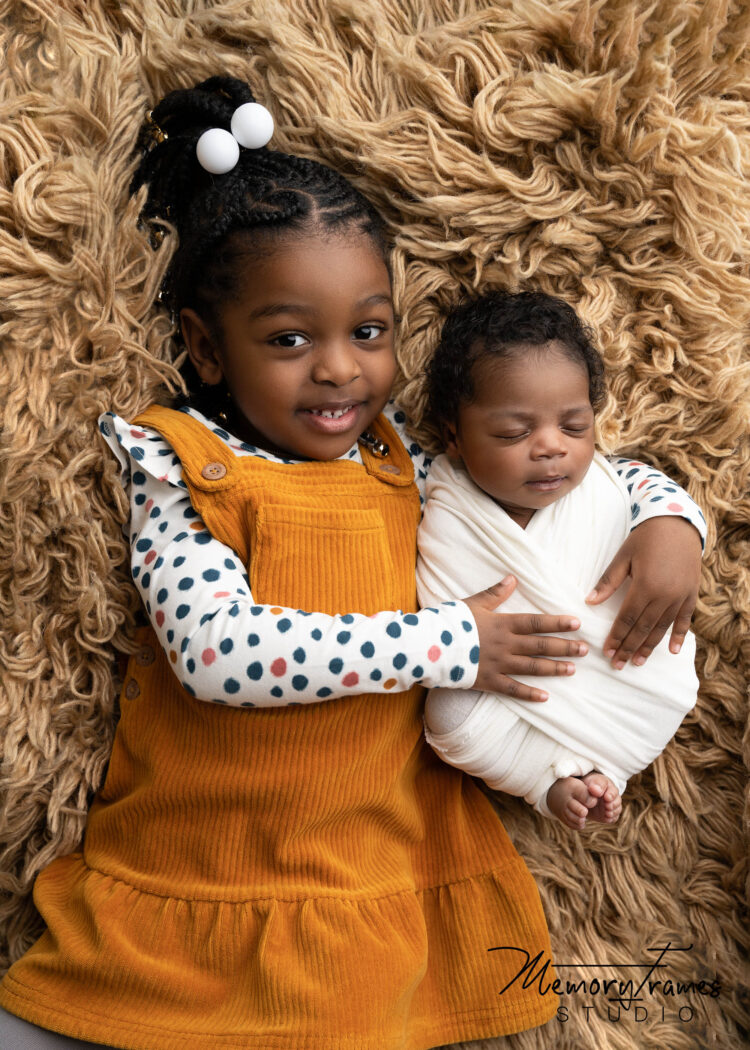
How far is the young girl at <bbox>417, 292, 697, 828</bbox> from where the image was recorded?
111 centimetres

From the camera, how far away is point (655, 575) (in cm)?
110

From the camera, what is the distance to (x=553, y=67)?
3.76 feet

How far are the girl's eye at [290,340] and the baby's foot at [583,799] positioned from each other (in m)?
0.59

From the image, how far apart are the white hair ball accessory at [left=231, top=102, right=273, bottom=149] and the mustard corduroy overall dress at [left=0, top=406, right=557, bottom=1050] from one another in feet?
1.11

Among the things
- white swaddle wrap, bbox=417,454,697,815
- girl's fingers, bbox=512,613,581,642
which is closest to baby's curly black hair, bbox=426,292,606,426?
white swaddle wrap, bbox=417,454,697,815

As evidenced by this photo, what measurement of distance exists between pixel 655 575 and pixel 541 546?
0.46 feet

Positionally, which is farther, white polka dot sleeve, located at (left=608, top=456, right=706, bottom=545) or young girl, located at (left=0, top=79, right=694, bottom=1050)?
white polka dot sleeve, located at (left=608, top=456, right=706, bottom=545)

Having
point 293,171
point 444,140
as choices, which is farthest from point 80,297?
point 444,140

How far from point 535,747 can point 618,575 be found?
225 millimetres

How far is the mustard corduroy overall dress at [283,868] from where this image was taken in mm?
1033

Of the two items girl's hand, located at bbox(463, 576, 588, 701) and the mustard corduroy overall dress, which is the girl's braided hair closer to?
the mustard corduroy overall dress

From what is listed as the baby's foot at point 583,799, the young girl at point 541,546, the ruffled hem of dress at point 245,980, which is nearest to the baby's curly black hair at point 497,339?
the young girl at point 541,546

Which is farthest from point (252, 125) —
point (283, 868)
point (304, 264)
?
point (283, 868)

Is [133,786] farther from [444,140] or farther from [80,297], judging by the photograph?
[444,140]
